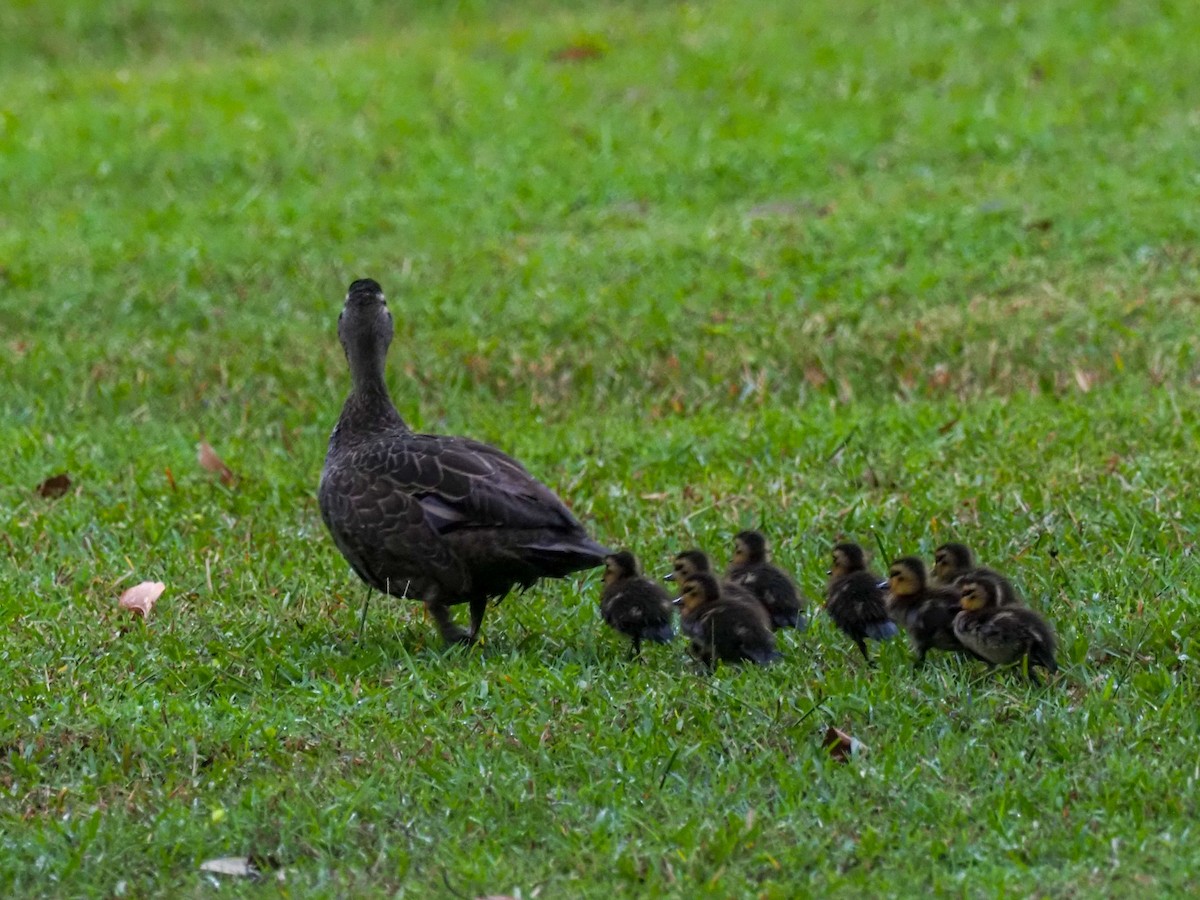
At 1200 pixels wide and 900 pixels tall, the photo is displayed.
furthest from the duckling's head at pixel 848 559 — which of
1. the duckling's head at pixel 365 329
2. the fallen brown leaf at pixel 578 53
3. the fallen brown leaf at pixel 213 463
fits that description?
the fallen brown leaf at pixel 578 53

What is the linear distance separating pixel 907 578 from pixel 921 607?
0.41 ft

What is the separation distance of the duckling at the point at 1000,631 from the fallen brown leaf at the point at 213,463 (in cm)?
417

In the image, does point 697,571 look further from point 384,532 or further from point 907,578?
point 384,532

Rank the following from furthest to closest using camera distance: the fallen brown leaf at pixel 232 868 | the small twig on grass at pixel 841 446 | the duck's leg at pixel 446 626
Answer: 1. the small twig on grass at pixel 841 446
2. the duck's leg at pixel 446 626
3. the fallen brown leaf at pixel 232 868

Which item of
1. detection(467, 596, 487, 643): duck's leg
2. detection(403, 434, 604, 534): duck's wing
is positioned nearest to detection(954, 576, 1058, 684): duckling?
detection(403, 434, 604, 534): duck's wing

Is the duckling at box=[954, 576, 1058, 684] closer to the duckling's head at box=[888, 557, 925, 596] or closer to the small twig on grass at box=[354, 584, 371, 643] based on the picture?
the duckling's head at box=[888, 557, 925, 596]

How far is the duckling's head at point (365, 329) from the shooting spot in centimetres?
738

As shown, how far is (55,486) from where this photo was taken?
889cm

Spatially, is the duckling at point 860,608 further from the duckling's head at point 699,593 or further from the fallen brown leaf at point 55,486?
the fallen brown leaf at point 55,486

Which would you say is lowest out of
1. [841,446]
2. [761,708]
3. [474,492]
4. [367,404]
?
[841,446]

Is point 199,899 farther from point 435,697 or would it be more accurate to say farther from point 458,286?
point 458,286

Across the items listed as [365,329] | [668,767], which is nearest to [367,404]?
[365,329]

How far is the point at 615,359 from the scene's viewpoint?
10.5m

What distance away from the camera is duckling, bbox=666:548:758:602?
6.33m
